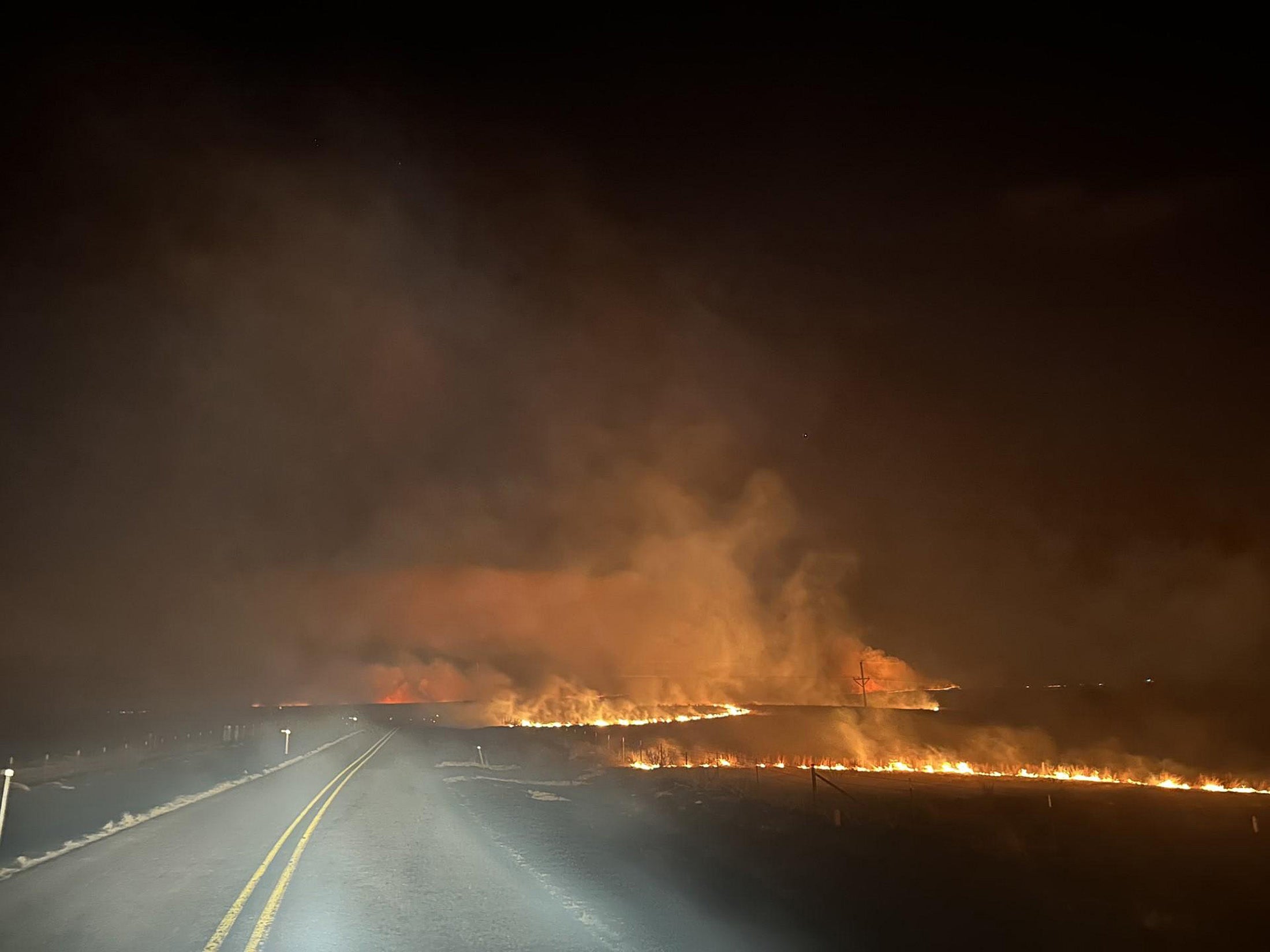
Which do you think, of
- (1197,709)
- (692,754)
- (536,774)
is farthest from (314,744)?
(1197,709)

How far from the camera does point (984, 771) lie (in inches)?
2685

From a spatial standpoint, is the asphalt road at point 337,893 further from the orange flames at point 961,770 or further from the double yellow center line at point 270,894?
the orange flames at point 961,770

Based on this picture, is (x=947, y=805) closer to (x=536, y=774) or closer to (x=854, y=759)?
(x=536, y=774)

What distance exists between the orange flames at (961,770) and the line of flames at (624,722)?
62190mm

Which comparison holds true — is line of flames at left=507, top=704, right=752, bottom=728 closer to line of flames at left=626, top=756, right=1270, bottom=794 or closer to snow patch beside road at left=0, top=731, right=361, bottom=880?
line of flames at left=626, top=756, right=1270, bottom=794

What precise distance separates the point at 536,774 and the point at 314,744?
41.3 meters

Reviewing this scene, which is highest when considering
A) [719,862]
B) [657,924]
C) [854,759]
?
[657,924]

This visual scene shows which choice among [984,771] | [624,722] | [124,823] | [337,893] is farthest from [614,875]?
[624,722]

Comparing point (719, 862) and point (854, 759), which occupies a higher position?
point (719, 862)

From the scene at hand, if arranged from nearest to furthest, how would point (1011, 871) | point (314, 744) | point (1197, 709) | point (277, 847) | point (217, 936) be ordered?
point (217, 936) < point (277, 847) < point (1011, 871) < point (314, 744) < point (1197, 709)

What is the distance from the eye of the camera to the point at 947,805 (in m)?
42.4

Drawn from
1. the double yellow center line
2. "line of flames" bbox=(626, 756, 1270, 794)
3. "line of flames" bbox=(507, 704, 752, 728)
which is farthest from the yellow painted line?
"line of flames" bbox=(507, 704, 752, 728)

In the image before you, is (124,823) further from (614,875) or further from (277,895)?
(614,875)

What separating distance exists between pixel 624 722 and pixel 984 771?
3838 inches
